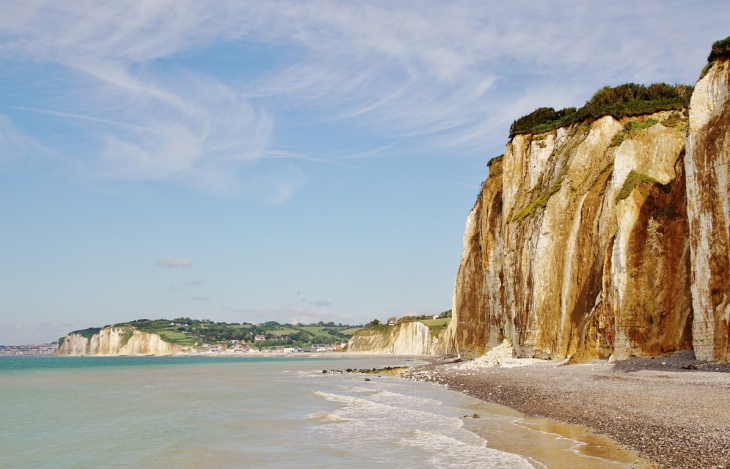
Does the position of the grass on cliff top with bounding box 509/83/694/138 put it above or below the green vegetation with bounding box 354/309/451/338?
above

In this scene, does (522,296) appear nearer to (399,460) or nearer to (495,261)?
(495,261)

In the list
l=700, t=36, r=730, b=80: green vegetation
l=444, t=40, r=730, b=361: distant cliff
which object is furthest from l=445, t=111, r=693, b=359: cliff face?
l=700, t=36, r=730, b=80: green vegetation

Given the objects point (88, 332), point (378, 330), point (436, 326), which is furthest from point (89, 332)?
point (436, 326)

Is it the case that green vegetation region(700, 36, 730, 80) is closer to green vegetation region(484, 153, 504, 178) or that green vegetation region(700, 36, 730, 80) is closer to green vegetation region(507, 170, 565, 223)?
green vegetation region(507, 170, 565, 223)

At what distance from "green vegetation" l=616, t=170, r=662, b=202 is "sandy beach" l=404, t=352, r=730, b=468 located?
7072mm

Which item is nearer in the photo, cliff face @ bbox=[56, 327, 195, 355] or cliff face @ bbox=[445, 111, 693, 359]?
cliff face @ bbox=[445, 111, 693, 359]

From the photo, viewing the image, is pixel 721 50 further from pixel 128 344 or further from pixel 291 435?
pixel 128 344

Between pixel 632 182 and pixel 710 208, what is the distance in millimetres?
6133

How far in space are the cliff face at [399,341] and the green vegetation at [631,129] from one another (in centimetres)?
6580

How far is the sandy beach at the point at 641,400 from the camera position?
922 cm

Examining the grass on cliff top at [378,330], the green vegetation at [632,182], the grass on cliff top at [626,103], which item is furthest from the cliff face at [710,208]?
the grass on cliff top at [378,330]

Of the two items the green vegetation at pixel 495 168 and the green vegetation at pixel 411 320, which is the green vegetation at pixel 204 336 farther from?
the green vegetation at pixel 495 168

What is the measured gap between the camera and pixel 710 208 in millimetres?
18812

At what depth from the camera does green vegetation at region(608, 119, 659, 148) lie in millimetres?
27234
